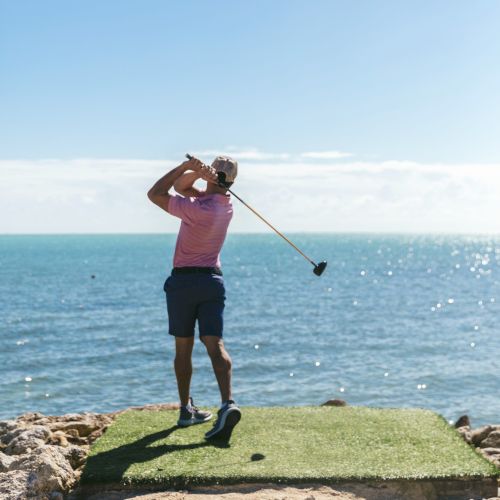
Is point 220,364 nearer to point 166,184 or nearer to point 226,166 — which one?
point 166,184

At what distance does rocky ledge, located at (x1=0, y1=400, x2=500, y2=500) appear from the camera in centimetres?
591

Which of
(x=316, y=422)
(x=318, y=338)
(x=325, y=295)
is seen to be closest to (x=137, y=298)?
(x=325, y=295)

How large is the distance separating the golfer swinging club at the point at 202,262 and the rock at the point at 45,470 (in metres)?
1.45

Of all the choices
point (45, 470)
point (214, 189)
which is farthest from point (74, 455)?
point (214, 189)

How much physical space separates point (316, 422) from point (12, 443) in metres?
3.18

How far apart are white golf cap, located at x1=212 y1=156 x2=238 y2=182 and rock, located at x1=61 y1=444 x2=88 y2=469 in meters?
2.97

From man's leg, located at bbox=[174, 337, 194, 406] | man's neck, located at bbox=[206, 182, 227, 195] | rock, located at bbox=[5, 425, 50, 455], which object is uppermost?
man's neck, located at bbox=[206, 182, 227, 195]

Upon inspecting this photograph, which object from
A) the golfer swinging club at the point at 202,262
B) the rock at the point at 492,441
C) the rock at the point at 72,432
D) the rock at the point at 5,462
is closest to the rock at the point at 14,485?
the rock at the point at 5,462

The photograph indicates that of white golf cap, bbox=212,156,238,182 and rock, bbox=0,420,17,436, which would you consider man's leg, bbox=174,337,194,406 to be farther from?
rock, bbox=0,420,17,436

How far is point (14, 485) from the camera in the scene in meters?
5.83

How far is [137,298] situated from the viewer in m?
49.9

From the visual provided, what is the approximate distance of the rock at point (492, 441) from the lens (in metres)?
8.52

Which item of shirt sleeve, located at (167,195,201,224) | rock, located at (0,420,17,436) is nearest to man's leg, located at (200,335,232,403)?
shirt sleeve, located at (167,195,201,224)

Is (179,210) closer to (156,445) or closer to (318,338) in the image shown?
(156,445)
